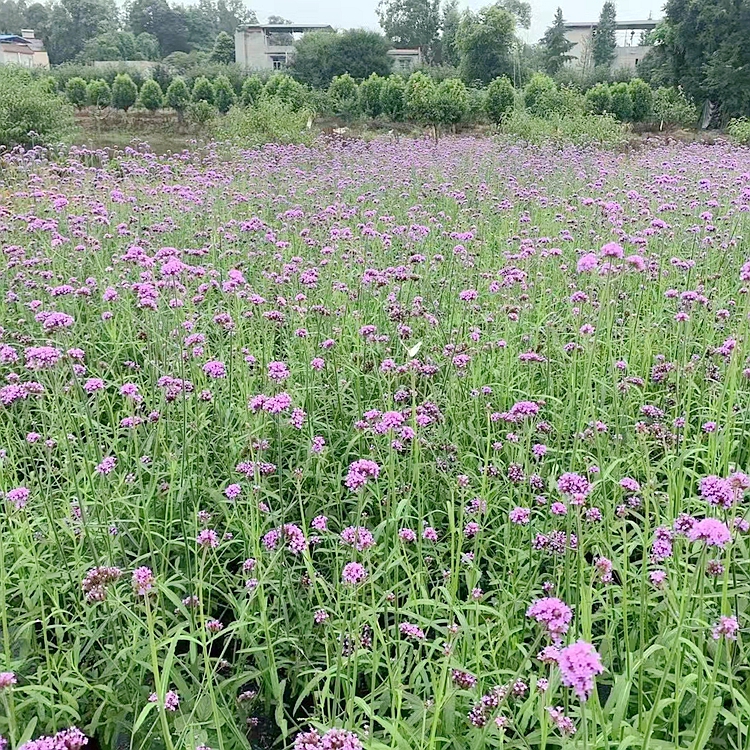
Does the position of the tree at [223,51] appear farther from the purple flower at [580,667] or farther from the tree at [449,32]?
the purple flower at [580,667]

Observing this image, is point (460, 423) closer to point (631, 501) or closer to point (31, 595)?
point (631, 501)

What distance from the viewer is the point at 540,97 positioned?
78.2 ft

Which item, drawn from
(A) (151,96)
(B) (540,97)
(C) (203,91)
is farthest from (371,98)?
(A) (151,96)

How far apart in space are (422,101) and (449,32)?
4043 cm

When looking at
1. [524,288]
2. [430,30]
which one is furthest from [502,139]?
[430,30]

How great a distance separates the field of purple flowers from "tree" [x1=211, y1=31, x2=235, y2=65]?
63736mm

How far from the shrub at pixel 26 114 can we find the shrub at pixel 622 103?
20137mm

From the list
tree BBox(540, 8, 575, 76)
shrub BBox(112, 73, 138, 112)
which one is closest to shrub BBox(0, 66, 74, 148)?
shrub BBox(112, 73, 138, 112)

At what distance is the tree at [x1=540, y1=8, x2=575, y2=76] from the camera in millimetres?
50844

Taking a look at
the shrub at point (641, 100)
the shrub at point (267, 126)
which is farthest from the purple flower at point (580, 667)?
the shrub at point (641, 100)

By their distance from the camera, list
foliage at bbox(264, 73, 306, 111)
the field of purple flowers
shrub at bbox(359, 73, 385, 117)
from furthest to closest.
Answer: shrub at bbox(359, 73, 385, 117), foliage at bbox(264, 73, 306, 111), the field of purple flowers

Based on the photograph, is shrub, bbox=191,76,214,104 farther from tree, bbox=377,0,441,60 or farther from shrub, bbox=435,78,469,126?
tree, bbox=377,0,441,60

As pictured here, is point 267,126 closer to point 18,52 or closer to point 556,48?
point 556,48

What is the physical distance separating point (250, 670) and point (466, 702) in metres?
0.69
